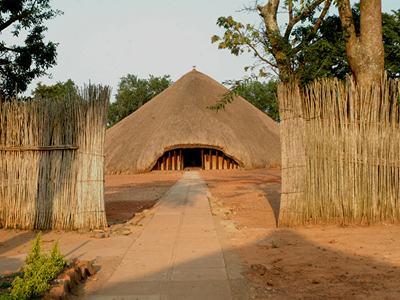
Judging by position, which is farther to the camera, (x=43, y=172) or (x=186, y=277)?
(x=43, y=172)

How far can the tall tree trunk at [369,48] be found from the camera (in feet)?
22.3

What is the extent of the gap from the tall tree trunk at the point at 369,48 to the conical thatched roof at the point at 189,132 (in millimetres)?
14774

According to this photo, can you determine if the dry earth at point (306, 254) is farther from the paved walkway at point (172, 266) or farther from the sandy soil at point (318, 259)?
the paved walkway at point (172, 266)

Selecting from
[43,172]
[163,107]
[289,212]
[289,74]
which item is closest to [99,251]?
[43,172]

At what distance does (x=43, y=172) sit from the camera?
6.23m

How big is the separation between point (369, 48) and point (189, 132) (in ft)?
50.9

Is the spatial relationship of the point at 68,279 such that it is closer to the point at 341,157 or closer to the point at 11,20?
the point at 341,157

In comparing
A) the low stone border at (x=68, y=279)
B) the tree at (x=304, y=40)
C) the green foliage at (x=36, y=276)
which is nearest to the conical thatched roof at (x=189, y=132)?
the tree at (x=304, y=40)

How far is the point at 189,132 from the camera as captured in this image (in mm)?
21922

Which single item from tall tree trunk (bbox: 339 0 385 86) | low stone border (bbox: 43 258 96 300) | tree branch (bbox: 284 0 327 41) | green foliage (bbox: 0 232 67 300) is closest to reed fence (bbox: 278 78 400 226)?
tall tree trunk (bbox: 339 0 385 86)

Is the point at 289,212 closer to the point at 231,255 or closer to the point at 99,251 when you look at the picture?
the point at 231,255

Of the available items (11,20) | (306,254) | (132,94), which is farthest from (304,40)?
(132,94)

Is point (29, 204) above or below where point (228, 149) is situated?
below

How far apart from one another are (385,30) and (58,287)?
57.9 feet
